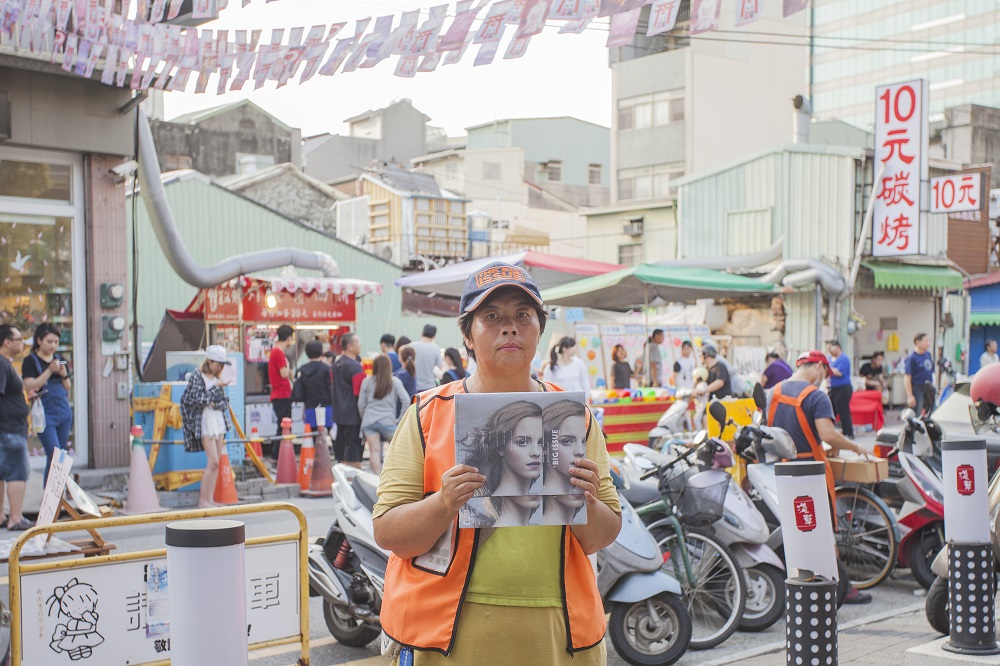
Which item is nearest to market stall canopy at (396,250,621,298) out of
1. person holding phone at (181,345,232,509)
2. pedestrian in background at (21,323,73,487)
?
person holding phone at (181,345,232,509)

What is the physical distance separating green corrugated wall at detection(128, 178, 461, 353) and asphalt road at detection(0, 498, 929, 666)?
15.7m

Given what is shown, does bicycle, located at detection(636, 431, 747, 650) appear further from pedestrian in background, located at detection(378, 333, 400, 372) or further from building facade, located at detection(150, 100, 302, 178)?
building facade, located at detection(150, 100, 302, 178)

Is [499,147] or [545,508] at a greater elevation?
[499,147]

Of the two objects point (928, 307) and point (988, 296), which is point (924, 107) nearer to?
point (928, 307)

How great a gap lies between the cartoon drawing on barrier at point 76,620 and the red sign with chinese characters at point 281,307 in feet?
42.3

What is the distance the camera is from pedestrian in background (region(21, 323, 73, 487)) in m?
10.3

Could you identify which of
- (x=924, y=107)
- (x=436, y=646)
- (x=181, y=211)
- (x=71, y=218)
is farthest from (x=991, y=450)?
(x=181, y=211)

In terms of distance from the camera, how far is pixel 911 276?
25.8 meters

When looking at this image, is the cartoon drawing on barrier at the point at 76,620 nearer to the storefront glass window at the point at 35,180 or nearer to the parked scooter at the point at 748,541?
the parked scooter at the point at 748,541

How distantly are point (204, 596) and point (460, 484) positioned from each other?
4.23 feet

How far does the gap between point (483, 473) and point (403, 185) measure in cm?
3899

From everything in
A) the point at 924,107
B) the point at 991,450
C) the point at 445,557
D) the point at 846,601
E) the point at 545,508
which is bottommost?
the point at 846,601

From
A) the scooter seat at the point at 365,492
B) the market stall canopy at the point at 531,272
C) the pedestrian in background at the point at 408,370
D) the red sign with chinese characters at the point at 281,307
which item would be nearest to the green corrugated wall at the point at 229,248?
the market stall canopy at the point at 531,272

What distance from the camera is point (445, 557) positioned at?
2566 mm
